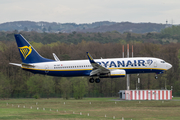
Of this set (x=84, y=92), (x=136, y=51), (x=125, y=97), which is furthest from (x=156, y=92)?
(x=136, y=51)

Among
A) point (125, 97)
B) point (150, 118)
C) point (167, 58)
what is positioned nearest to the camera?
point (150, 118)

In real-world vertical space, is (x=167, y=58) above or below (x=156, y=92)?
above

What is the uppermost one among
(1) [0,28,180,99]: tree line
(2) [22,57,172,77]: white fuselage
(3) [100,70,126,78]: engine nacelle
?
(2) [22,57,172,77]: white fuselage

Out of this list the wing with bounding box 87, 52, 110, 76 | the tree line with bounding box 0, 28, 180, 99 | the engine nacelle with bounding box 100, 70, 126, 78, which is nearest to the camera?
the wing with bounding box 87, 52, 110, 76

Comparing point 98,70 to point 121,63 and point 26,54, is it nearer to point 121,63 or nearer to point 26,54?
point 121,63

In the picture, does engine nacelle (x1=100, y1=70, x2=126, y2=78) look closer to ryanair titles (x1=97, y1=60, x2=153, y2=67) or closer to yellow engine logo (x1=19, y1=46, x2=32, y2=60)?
ryanair titles (x1=97, y1=60, x2=153, y2=67)

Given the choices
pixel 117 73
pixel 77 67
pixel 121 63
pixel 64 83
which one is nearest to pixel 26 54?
pixel 77 67

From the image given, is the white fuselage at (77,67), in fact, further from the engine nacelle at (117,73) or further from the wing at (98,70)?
the engine nacelle at (117,73)

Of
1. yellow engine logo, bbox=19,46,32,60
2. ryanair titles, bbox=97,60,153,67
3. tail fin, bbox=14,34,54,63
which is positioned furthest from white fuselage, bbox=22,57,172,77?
yellow engine logo, bbox=19,46,32,60

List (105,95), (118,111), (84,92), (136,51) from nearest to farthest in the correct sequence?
1. (118,111)
2. (84,92)
3. (105,95)
4. (136,51)

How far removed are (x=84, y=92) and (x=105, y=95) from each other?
1416cm

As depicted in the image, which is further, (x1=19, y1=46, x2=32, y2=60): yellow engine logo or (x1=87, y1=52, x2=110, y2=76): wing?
(x1=19, y1=46, x2=32, y2=60): yellow engine logo

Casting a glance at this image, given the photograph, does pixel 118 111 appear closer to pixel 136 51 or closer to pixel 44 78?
pixel 44 78

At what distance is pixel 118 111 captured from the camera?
93.2m
